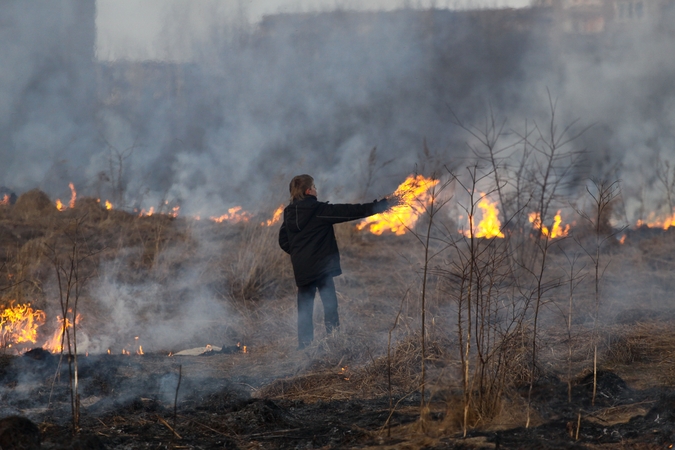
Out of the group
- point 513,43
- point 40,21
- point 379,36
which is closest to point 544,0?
point 513,43

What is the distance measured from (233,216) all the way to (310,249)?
232 inches

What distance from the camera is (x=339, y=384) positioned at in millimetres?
4695

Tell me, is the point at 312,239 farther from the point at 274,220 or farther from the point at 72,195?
the point at 72,195

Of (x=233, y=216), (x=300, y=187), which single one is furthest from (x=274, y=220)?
(x=300, y=187)

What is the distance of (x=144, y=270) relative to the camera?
343 inches

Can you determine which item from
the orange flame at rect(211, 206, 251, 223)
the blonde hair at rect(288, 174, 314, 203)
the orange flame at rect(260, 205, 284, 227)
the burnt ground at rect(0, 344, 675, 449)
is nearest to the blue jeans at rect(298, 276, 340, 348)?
the burnt ground at rect(0, 344, 675, 449)

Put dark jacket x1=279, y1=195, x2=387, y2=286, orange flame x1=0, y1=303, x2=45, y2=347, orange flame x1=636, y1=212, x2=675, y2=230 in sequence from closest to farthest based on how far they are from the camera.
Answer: dark jacket x1=279, y1=195, x2=387, y2=286, orange flame x1=0, y1=303, x2=45, y2=347, orange flame x1=636, y1=212, x2=675, y2=230

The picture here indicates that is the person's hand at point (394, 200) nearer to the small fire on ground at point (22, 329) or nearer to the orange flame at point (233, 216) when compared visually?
the small fire on ground at point (22, 329)

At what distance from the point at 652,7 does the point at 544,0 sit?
2.35 metres

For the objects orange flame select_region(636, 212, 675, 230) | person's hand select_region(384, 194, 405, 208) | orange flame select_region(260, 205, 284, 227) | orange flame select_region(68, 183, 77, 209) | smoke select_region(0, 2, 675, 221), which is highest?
smoke select_region(0, 2, 675, 221)

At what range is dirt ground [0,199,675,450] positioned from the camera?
330cm

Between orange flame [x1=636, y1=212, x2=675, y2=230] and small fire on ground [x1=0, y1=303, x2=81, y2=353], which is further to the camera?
orange flame [x1=636, y1=212, x2=675, y2=230]

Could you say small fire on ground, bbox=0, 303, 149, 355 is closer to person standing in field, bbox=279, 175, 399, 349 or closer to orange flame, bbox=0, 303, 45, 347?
orange flame, bbox=0, 303, 45, 347

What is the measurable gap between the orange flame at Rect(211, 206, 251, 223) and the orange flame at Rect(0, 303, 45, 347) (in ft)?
14.9
